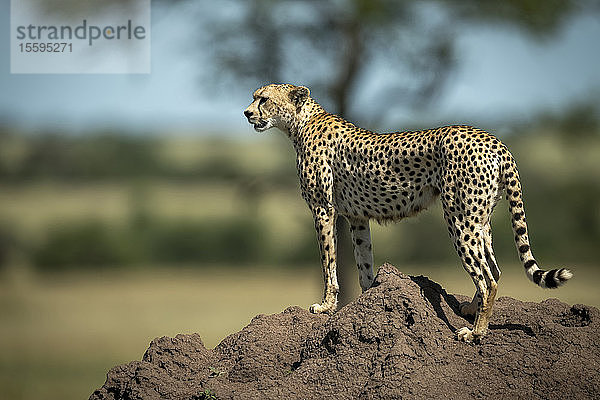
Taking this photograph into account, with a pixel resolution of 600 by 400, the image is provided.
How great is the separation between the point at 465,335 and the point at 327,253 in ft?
4.75

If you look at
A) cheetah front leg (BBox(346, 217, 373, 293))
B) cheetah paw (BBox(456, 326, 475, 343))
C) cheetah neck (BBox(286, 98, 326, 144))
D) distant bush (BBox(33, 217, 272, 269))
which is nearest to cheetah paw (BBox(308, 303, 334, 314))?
cheetah front leg (BBox(346, 217, 373, 293))

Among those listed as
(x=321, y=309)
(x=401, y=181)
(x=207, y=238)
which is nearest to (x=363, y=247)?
(x=321, y=309)

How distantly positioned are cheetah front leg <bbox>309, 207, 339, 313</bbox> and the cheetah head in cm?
85

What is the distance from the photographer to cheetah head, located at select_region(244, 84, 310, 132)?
6.78 m

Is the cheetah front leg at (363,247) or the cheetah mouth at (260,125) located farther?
the cheetah mouth at (260,125)

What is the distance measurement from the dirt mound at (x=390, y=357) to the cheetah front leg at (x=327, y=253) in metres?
0.26

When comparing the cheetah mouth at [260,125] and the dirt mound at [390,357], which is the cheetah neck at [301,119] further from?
the dirt mound at [390,357]

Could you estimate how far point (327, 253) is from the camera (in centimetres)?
652

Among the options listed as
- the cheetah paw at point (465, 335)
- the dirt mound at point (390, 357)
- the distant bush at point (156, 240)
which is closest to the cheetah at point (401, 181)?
the cheetah paw at point (465, 335)

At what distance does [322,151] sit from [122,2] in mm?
5500

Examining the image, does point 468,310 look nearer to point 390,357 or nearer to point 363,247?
point 390,357

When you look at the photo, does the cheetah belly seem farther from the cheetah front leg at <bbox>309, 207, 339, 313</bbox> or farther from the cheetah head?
the cheetah head

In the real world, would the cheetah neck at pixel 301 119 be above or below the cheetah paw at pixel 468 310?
above

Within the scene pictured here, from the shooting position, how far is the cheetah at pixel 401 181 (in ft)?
17.9
